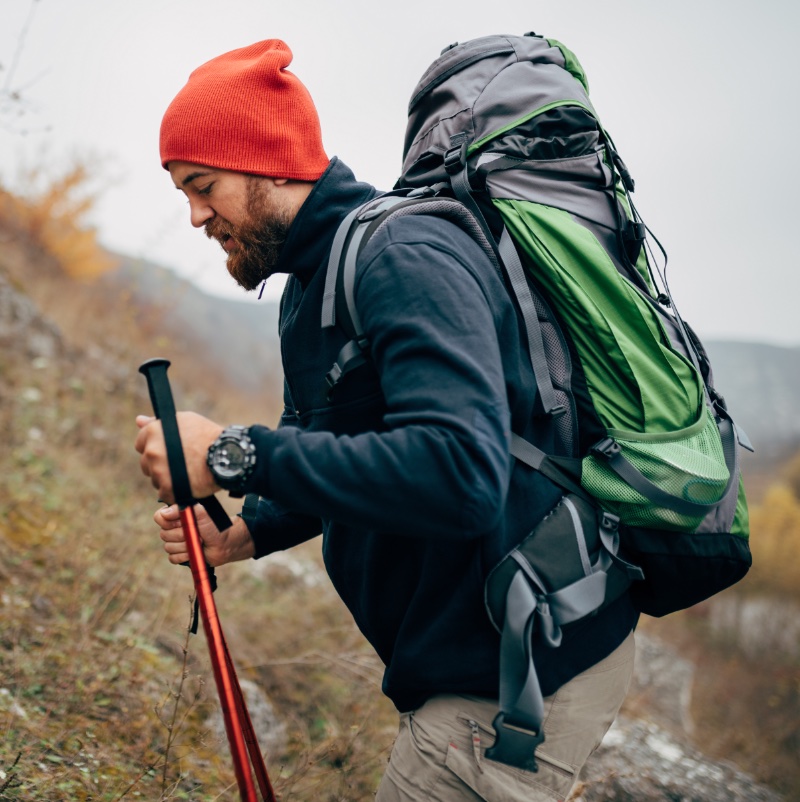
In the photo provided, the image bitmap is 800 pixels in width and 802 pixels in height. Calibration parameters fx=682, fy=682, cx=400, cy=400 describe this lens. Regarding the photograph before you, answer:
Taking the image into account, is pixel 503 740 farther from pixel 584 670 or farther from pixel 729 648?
pixel 729 648

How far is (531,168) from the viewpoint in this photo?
5.38ft

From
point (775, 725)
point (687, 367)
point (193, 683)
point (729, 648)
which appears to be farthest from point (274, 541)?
point (729, 648)

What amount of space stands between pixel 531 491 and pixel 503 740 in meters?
0.53

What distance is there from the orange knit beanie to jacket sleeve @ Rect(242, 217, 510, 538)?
697 millimetres

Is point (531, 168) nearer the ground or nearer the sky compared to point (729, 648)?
nearer the sky

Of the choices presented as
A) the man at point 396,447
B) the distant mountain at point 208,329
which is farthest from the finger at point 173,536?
the distant mountain at point 208,329

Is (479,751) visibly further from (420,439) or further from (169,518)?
(169,518)

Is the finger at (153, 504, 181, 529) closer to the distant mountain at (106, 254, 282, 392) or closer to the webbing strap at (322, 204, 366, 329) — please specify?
the webbing strap at (322, 204, 366, 329)

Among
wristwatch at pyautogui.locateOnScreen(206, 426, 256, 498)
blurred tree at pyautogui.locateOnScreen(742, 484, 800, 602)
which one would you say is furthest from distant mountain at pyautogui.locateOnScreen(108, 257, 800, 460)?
blurred tree at pyautogui.locateOnScreen(742, 484, 800, 602)

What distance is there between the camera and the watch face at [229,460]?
4.30 ft

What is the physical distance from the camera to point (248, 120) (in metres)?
1.85

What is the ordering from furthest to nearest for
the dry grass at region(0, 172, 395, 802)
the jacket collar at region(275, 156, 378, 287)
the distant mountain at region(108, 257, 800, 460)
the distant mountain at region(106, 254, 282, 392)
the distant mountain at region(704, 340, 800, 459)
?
1. the distant mountain at region(704, 340, 800, 459)
2. the distant mountain at region(108, 257, 800, 460)
3. the distant mountain at region(106, 254, 282, 392)
4. the dry grass at region(0, 172, 395, 802)
5. the jacket collar at region(275, 156, 378, 287)

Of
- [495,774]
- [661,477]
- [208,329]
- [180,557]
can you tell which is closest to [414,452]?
[661,477]

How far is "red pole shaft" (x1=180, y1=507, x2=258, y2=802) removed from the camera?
1.41 metres
